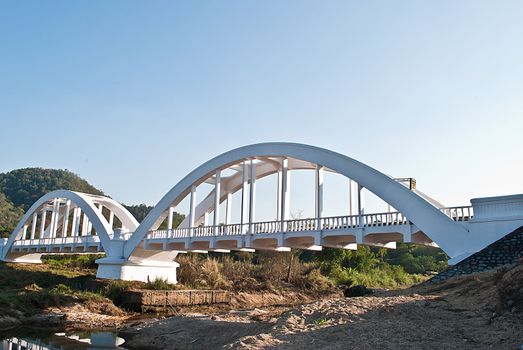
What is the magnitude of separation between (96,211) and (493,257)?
25.5 metres

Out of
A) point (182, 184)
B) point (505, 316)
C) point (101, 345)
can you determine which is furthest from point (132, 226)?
point (505, 316)

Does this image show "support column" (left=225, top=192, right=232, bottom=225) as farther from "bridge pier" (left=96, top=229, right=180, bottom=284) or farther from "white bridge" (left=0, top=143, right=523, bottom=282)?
"bridge pier" (left=96, top=229, right=180, bottom=284)

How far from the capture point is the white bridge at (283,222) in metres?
14.0

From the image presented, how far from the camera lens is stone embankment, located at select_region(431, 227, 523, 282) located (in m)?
12.6

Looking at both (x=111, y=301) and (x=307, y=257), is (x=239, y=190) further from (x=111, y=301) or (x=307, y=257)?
(x=307, y=257)

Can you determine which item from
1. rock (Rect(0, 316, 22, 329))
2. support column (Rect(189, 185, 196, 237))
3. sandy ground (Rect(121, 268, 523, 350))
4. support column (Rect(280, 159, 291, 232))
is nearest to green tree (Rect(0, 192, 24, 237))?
support column (Rect(189, 185, 196, 237))

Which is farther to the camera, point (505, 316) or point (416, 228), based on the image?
point (416, 228)

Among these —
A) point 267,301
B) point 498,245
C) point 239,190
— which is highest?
point 239,190

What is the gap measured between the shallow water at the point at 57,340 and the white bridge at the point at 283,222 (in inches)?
266

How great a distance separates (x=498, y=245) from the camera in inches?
512

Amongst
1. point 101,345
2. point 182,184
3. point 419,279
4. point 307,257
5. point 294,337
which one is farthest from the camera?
point 307,257

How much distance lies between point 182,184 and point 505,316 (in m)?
19.4

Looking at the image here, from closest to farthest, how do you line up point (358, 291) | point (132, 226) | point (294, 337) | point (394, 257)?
1. point (294, 337)
2. point (358, 291)
3. point (132, 226)
4. point (394, 257)

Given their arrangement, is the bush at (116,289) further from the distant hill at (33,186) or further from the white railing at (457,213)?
the distant hill at (33,186)
